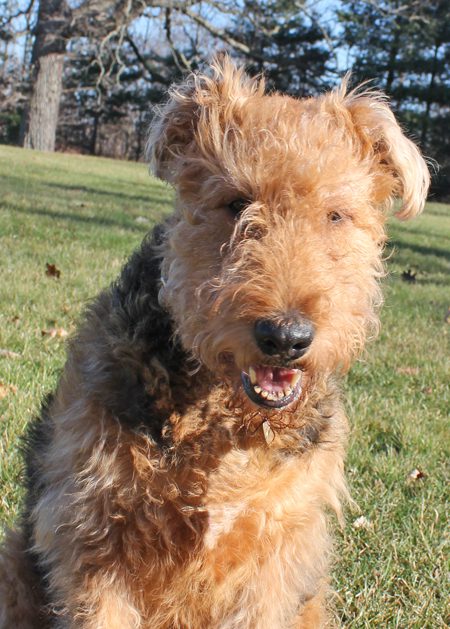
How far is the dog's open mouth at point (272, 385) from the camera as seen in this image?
2.18 meters

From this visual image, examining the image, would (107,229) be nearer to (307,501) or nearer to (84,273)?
(84,273)

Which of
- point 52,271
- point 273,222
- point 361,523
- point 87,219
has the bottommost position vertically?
point 361,523

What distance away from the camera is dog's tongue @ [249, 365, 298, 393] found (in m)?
2.19

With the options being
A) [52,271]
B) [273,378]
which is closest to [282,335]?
[273,378]

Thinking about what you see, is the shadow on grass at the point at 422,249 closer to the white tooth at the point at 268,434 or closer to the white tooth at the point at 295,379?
the white tooth at the point at 268,434

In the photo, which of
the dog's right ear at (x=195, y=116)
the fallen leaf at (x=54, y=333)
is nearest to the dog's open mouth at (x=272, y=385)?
the dog's right ear at (x=195, y=116)

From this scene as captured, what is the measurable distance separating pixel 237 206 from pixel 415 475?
7.76ft

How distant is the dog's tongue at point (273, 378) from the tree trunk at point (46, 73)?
87.8 feet

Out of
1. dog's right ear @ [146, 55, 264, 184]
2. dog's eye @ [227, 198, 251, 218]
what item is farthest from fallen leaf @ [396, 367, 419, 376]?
dog's eye @ [227, 198, 251, 218]

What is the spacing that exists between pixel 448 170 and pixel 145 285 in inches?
1349

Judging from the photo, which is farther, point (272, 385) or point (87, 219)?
point (87, 219)

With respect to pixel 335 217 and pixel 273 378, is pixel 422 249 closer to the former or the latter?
pixel 335 217

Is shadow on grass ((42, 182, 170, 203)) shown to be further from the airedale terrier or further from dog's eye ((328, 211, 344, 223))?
dog's eye ((328, 211, 344, 223))

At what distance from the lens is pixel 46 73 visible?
27062mm
